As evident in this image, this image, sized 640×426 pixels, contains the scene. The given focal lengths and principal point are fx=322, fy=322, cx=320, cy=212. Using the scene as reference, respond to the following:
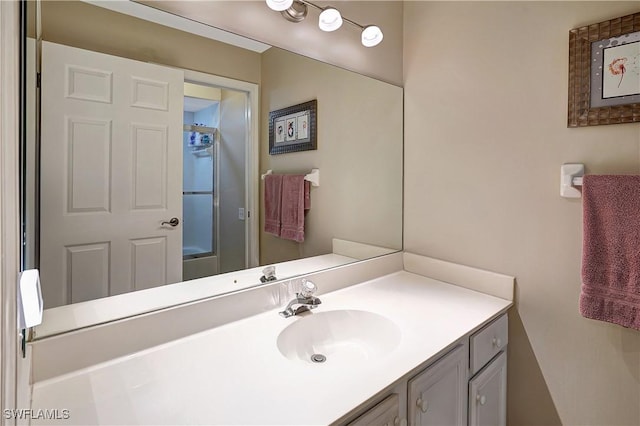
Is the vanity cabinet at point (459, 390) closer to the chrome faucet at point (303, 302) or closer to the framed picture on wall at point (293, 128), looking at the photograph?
the chrome faucet at point (303, 302)

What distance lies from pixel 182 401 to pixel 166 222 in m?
0.56

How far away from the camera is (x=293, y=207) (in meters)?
1.42

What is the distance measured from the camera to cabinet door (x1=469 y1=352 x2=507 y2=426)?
3.78 feet

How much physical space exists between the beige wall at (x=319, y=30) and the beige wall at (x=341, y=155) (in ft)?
0.15

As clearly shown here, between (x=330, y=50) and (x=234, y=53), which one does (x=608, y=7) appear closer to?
(x=330, y=50)

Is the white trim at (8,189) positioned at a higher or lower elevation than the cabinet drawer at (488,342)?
higher

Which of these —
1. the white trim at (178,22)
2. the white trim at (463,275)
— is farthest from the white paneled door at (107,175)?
the white trim at (463,275)

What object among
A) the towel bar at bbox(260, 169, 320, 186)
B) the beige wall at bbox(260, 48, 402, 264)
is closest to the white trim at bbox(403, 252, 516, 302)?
the beige wall at bbox(260, 48, 402, 264)

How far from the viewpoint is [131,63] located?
0.97m

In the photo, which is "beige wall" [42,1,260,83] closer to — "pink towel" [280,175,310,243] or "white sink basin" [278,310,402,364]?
"pink towel" [280,175,310,243]

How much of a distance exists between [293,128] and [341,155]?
0.31 meters

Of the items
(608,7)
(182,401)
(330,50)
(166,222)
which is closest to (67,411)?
(182,401)

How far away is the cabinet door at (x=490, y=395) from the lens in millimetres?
1151

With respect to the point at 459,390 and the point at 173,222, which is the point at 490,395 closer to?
the point at 459,390
